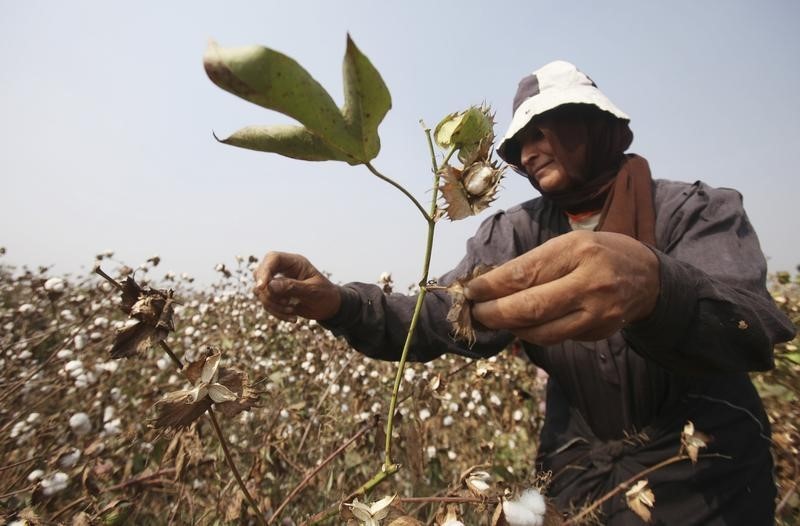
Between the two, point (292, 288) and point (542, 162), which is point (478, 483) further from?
point (542, 162)

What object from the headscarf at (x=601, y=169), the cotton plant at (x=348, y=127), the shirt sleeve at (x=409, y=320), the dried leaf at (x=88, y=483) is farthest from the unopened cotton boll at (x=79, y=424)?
the headscarf at (x=601, y=169)

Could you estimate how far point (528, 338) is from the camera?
1.96ft

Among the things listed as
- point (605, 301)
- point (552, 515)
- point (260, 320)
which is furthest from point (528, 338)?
point (260, 320)

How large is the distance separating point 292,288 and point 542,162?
91cm

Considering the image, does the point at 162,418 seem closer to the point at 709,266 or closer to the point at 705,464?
the point at 709,266

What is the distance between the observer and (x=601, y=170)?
138cm

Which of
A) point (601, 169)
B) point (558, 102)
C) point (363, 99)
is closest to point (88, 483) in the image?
point (363, 99)

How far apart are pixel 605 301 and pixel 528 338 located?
12 cm

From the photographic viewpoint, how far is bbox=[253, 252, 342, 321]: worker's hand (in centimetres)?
80

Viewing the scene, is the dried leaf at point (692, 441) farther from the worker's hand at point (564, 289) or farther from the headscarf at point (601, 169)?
the worker's hand at point (564, 289)

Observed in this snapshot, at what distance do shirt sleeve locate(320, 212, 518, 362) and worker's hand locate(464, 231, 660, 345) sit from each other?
1.41ft

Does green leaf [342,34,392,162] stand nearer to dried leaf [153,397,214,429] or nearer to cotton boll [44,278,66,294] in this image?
dried leaf [153,397,214,429]

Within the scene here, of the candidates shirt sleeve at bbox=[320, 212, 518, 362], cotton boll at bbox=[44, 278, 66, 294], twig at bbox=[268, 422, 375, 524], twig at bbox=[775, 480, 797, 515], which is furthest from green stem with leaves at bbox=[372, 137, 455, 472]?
twig at bbox=[775, 480, 797, 515]

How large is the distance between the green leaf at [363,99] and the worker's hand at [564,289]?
0.76 ft
